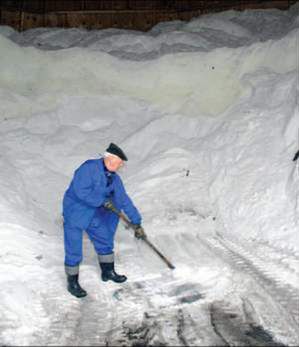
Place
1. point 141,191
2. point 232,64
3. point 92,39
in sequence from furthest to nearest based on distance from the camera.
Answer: point 92,39, point 232,64, point 141,191

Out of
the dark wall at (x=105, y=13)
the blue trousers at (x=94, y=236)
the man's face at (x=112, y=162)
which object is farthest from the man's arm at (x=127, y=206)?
the dark wall at (x=105, y=13)

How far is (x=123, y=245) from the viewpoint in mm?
6645

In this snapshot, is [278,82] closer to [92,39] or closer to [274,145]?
[274,145]

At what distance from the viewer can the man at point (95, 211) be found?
16.8 ft

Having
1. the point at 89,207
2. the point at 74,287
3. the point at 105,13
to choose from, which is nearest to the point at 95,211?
the point at 89,207

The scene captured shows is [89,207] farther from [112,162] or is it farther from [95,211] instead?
[112,162]

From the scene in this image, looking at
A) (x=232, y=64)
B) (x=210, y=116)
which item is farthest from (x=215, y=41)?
(x=210, y=116)

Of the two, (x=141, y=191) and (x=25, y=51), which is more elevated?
(x=25, y=51)

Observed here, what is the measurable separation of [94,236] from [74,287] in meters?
0.66

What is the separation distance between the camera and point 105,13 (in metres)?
14.4

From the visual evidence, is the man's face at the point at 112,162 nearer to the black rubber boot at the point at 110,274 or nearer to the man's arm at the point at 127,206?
the man's arm at the point at 127,206

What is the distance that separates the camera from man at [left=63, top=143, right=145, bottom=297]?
202 inches

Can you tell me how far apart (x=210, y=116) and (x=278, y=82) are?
1.50m

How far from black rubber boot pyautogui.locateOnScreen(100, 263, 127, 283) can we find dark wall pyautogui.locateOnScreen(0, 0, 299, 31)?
10.3 m
